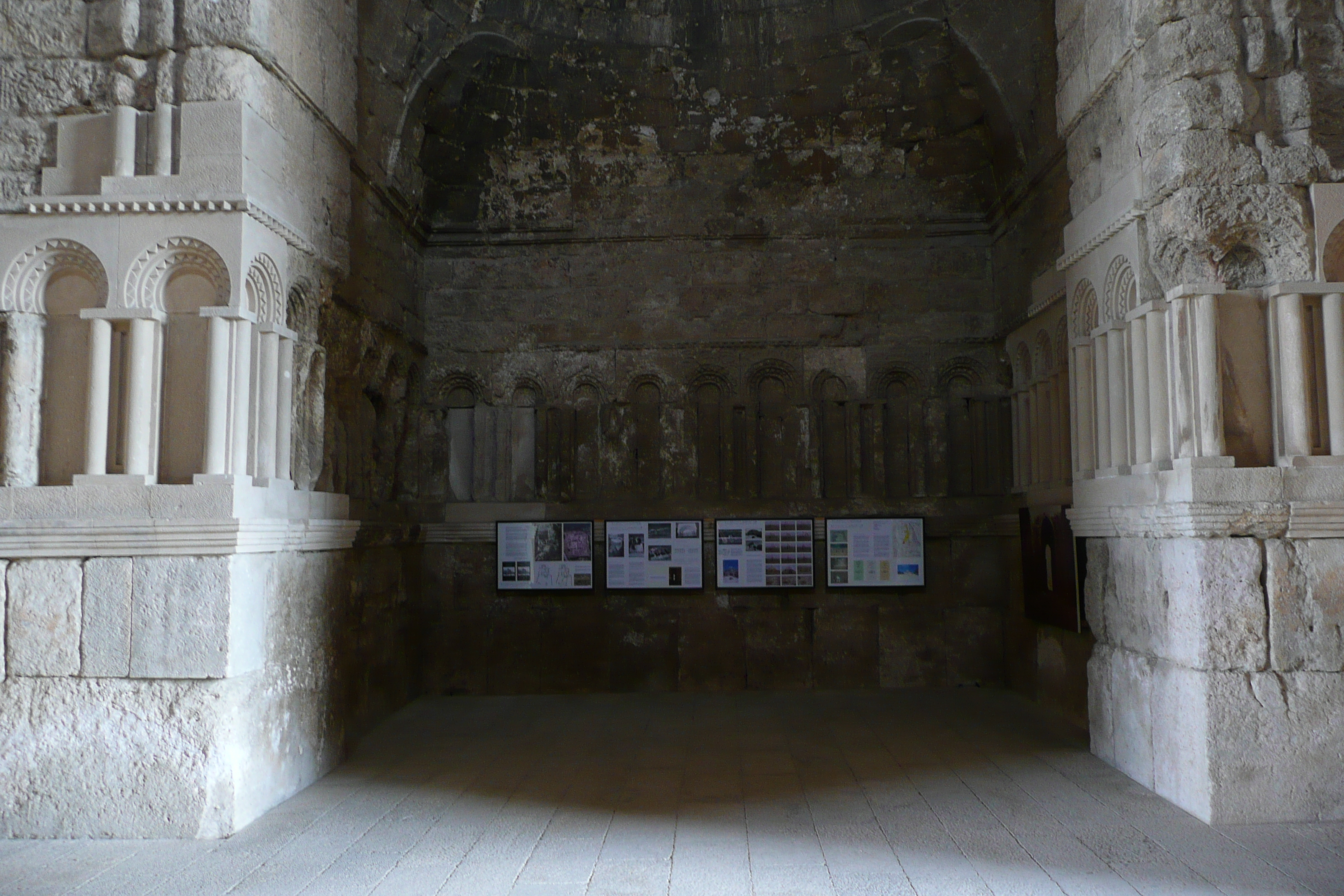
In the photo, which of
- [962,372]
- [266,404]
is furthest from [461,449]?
[962,372]

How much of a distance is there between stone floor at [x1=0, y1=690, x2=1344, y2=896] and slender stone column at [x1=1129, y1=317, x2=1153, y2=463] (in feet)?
5.59

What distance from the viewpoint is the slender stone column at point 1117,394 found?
5035 mm

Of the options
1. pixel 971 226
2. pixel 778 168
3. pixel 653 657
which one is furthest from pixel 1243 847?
pixel 778 168

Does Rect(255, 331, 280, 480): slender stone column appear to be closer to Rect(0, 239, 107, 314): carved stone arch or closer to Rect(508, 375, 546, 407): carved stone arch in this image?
Rect(0, 239, 107, 314): carved stone arch

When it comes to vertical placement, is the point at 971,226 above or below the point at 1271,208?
above

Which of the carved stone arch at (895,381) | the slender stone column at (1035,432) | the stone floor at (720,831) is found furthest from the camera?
the carved stone arch at (895,381)

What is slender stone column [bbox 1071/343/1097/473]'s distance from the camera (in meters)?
5.41

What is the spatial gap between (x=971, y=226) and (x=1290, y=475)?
3.93 meters

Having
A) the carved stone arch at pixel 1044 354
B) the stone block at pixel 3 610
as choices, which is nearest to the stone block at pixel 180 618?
the stone block at pixel 3 610

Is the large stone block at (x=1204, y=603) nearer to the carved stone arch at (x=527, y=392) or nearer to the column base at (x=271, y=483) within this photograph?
the column base at (x=271, y=483)

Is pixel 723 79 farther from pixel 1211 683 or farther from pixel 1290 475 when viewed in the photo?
pixel 1211 683

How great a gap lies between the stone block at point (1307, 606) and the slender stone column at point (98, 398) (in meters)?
5.42

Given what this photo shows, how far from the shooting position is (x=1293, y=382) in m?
4.34

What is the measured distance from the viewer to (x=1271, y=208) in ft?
14.3
